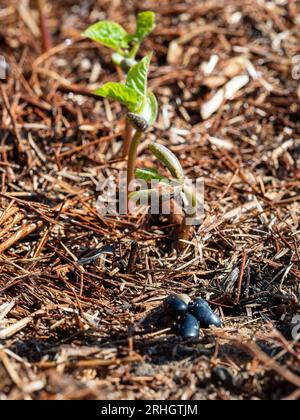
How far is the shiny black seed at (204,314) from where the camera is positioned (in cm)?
163

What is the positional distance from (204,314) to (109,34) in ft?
3.63

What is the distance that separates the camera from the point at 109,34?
2068 mm

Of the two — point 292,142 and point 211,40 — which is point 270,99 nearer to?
point 292,142

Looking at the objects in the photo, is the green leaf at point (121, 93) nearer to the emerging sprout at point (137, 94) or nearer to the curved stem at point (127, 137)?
the emerging sprout at point (137, 94)

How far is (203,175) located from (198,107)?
1.54 feet

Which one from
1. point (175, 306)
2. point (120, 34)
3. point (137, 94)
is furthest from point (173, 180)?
point (120, 34)

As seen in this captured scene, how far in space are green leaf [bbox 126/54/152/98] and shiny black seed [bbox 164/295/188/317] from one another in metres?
0.69

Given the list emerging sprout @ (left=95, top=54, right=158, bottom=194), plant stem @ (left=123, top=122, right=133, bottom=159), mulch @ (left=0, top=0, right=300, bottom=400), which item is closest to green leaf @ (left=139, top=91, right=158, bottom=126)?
emerging sprout @ (left=95, top=54, right=158, bottom=194)

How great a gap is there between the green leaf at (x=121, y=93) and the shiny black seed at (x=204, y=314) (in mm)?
700

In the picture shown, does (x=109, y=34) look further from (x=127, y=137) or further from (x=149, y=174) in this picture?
(x=149, y=174)

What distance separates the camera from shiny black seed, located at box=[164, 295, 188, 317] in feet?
5.29

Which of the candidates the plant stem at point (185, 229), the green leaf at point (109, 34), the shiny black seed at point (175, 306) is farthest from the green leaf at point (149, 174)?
the green leaf at point (109, 34)

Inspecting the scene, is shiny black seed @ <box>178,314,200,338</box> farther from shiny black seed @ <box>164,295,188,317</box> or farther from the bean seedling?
the bean seedling

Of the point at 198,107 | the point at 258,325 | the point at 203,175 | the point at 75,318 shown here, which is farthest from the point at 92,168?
the point at 258,325
